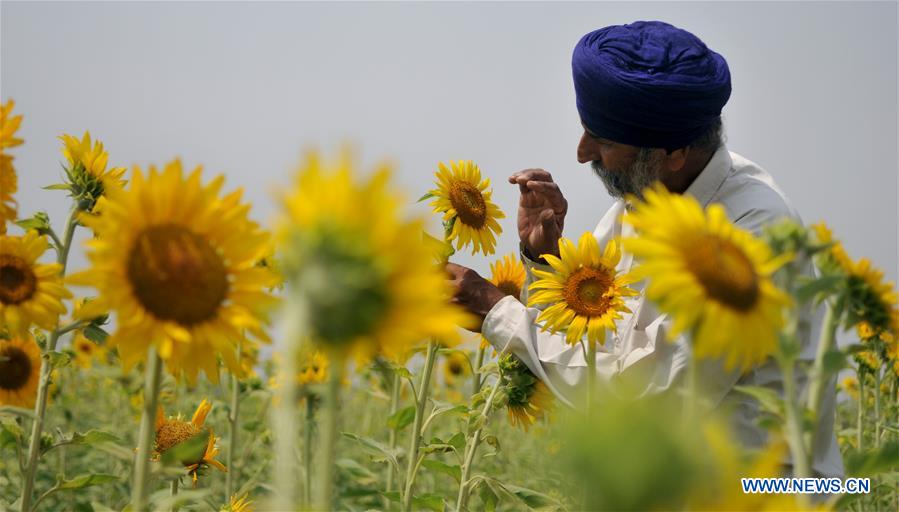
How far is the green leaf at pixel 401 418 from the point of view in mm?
2844

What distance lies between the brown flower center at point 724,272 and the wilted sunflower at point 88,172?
1626 mm

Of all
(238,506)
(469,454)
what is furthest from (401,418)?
(238,506)

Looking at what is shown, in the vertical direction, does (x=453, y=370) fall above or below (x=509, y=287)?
above

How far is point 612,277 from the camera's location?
2676mm

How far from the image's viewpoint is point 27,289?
195cm

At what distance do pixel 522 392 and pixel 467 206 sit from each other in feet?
1.93

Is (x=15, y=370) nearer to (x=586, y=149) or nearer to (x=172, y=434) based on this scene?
(x=172, y=434)

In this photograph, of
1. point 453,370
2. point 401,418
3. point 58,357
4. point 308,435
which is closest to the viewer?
point 58,357

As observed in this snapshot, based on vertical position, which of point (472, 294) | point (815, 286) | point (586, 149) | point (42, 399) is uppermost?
point (586, 149)

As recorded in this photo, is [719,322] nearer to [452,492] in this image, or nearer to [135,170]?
[135,170]

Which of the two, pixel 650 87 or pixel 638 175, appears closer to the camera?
pixel 650 87

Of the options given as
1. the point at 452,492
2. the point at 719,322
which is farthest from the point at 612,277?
the point at 452,492

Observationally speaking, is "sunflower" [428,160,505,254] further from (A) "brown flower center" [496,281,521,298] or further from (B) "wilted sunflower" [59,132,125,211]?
(B) "wilted sunflower" [59,132,125,211]

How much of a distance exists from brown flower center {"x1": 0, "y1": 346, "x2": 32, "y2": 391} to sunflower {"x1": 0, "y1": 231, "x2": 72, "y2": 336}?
1.03 metres
